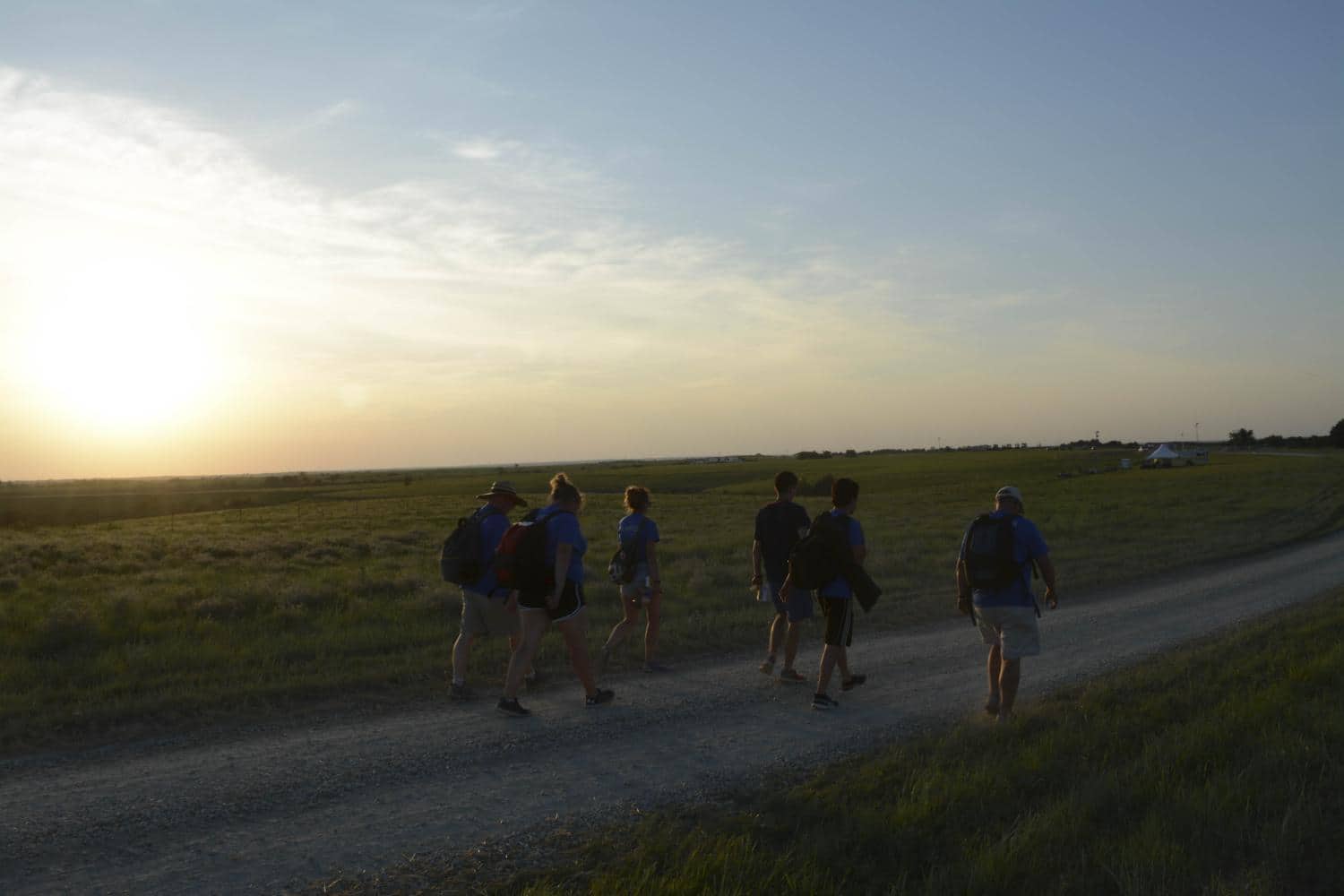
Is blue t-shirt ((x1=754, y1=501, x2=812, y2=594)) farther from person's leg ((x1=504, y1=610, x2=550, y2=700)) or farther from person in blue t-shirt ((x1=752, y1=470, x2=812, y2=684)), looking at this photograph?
person's leg ((x1=504, y1=610, x2=550, y2=700))

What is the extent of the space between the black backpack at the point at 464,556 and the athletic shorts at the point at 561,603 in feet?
2.66

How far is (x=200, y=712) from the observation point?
27.6ft

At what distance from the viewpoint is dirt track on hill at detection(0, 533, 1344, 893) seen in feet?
16.7

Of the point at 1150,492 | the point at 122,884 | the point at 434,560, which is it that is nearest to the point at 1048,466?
the point at 1150,492

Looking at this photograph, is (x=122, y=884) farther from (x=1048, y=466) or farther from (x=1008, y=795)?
(x=1048, y=466)

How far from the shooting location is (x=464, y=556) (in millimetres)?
8773

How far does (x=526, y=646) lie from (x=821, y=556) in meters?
2.66

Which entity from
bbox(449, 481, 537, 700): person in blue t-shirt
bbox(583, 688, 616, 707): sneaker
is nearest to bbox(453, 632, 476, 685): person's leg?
bbox(449, 481, 537, 700): person in blue t-shirt

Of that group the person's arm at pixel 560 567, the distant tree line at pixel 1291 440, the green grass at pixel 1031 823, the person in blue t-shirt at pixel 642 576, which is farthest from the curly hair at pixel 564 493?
the distant tree line at pixel 1291 440

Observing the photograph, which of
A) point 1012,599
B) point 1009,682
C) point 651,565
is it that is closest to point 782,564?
point 651,565

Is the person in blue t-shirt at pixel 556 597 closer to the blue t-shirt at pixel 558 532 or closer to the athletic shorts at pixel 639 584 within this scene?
the blue t-shirt at pixel 558 532

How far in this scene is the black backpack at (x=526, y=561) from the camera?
26.2ft

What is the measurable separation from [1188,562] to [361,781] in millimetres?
18839

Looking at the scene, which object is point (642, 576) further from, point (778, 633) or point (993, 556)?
point (993, 556)
